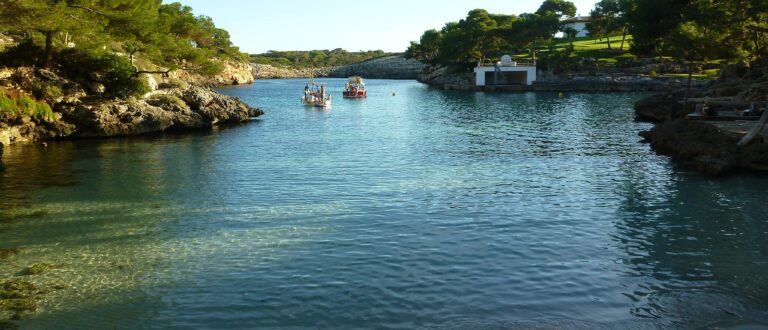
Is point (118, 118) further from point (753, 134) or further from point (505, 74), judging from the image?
point (505, 74)

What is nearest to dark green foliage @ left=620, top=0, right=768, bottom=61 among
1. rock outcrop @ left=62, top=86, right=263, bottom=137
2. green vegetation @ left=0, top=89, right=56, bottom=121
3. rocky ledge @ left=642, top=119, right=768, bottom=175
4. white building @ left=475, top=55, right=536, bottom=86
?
rocky ledge @ left=642, top=119, right=768, bottom=175

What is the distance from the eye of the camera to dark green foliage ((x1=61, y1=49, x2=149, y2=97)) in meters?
51.6

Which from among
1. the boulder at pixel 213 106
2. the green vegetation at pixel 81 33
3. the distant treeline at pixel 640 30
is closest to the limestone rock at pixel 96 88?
the green vegetation at pixel 81 33

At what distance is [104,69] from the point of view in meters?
52.0

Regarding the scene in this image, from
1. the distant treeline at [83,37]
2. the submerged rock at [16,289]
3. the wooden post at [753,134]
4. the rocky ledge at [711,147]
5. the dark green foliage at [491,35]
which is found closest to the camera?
the submerged rock at [16,289]

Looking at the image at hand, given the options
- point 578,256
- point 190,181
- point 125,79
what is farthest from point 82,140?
point 578,256

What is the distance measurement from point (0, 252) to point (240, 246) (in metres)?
7.47

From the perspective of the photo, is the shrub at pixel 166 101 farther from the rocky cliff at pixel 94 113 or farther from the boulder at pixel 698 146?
the boulder at pixel 698 146

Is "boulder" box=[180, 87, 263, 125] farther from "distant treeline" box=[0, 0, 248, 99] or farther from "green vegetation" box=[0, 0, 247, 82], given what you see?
"green vegetation" box=[0, 0, 247, 82]

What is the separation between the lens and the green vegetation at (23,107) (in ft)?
129

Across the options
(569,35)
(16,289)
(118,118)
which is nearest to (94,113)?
(118,118)

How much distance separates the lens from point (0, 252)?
19156mm

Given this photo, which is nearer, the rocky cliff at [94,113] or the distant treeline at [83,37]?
the distant treeline at [83,37]

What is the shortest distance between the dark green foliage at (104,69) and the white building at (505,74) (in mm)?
88968
